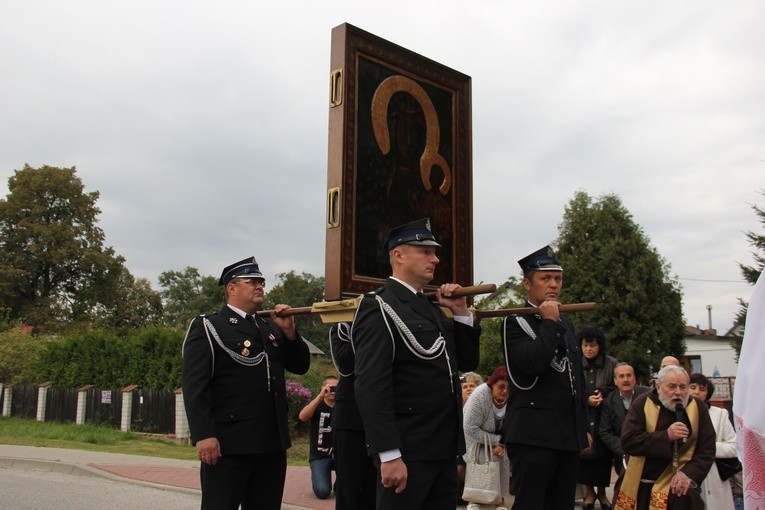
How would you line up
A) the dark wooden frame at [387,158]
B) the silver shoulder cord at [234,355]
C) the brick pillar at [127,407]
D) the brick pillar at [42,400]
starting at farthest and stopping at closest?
the brick pillar at [42,400] < the brick pillar at [127,407] < the dark wooden frame at [387,158] < the silver shoulder cord at [234,355]

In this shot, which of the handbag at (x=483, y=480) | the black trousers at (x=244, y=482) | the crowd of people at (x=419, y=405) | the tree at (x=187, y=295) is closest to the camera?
the crowd of people at (x=419, y=405)

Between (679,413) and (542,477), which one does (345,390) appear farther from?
(679,413)

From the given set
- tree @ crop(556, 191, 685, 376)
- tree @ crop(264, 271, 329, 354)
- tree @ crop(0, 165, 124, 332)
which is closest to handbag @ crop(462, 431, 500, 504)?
tree @ crop(556, 191, 685, 376)

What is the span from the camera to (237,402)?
4.58m

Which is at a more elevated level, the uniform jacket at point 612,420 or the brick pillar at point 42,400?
the uniform jacket at point 612,420

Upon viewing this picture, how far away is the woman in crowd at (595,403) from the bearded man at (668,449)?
186 centimetres

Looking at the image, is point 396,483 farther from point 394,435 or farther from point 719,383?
point 719,383

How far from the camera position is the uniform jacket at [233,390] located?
14.6 ft

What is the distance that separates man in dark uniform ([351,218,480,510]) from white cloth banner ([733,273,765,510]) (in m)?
1.71

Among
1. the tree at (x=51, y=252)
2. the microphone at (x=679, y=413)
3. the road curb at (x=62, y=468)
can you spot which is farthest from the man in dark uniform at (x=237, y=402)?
the tree at (x=51, y=252)

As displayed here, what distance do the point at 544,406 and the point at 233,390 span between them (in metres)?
1.82

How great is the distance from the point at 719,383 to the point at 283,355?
25.9 m

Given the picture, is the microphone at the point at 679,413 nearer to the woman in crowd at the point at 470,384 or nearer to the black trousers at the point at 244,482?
the black trousers at the point at 244,482

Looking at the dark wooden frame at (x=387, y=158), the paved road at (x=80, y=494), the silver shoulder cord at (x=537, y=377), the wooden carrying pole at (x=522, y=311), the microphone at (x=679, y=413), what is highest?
the dark wooden frame at (x=387, y=158)
